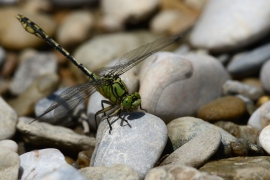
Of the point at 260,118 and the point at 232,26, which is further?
the point at 232,26

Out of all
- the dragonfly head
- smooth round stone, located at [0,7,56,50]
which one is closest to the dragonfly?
the dragonfly head

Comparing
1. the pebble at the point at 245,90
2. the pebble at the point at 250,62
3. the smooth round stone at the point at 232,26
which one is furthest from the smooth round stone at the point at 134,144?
the smooth round stone at the point at 232,26

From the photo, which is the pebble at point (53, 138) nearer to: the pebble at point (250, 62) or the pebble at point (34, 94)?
the pebble at point (34, 94)

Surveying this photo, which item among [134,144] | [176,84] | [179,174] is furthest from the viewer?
[176,84]

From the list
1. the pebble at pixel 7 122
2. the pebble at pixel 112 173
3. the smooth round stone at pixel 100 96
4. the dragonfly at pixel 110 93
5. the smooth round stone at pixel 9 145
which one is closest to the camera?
the pebble at pixel 112 173

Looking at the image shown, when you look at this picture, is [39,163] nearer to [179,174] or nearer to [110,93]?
[110,93]

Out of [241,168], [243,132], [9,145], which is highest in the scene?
[9,145]

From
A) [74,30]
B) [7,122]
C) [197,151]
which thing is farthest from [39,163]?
[74,30]
